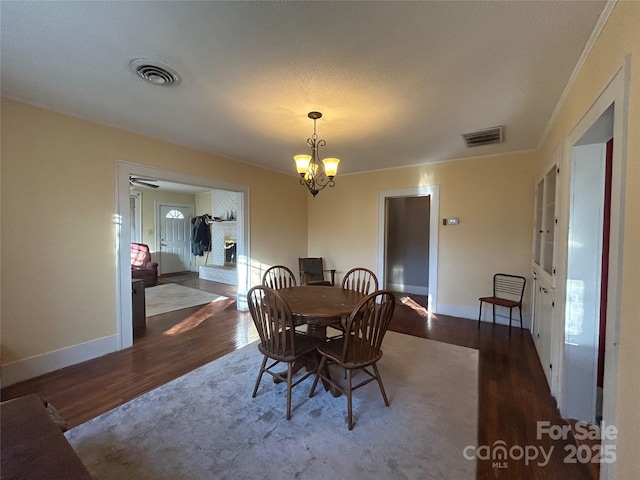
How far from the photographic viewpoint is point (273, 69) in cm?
180

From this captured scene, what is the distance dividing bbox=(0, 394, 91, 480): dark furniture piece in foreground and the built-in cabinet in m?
3.04

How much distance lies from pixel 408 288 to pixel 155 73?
18.6ft

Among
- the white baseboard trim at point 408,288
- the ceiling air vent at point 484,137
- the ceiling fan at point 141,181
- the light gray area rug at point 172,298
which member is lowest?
the light gray area rug at point 172,298

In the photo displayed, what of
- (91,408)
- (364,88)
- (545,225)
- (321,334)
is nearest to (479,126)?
(545,225)

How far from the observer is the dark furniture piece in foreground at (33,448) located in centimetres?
79

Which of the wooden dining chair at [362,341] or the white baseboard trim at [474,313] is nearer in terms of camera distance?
the wooden dining chair at [362,341]

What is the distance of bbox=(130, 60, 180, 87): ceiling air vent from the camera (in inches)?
69.3

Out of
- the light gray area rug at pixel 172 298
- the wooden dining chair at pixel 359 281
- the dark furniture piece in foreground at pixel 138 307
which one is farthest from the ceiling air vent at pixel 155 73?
the light gray area rug at pixel 172 298

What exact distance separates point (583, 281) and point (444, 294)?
2.51 m

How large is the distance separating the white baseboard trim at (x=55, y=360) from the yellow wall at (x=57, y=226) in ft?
0.17

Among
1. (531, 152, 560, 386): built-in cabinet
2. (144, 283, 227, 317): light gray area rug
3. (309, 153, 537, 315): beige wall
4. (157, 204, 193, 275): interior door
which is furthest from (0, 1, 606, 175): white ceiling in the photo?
(157, 204, 193, 275): interior door

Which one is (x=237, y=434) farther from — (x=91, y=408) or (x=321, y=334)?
(x=91, y=408)

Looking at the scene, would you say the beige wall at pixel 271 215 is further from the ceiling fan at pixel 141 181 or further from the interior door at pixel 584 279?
the interior door at pixel 584 279

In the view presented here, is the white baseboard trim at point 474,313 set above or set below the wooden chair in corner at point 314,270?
below
